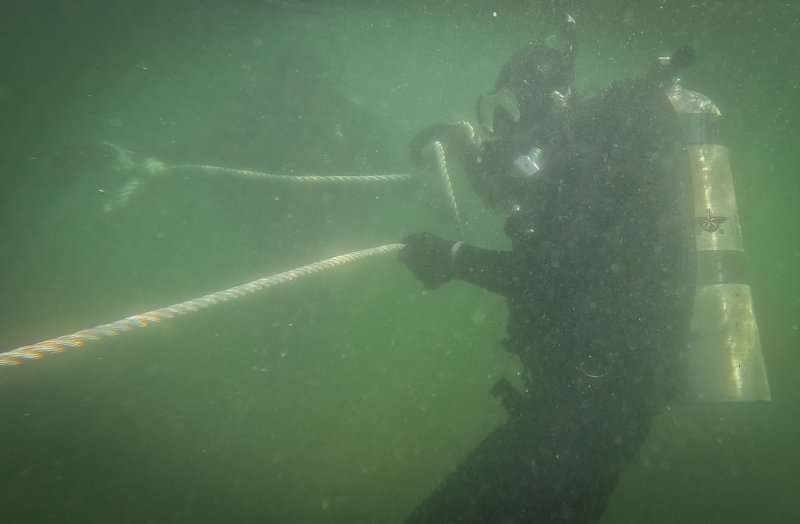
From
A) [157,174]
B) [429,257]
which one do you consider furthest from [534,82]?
[157,174]

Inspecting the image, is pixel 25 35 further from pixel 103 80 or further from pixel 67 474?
pixel 67 474

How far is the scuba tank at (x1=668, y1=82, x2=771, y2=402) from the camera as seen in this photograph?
3.04m

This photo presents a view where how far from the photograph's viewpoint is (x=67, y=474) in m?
3.90

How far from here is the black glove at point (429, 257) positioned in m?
3.61

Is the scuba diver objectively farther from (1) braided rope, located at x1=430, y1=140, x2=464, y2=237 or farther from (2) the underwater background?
(1) braided rope, located at x1=430, y1=140, x2=464, y2=237

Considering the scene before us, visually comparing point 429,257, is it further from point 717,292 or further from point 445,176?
point 717,292

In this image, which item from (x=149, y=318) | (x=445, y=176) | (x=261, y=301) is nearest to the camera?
(x=149, y=318)

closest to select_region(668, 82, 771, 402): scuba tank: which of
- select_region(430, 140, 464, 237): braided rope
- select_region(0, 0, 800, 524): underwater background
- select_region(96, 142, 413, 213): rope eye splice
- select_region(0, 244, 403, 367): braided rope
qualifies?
select_region(0, 0, 800, 524): underwater background

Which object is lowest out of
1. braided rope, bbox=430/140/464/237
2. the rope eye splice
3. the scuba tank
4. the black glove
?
the scuba tank

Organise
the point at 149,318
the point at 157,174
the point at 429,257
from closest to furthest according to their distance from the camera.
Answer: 1. the point at 149,318
2. the point at 429,257
3. the point at 157,174

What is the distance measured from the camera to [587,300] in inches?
105

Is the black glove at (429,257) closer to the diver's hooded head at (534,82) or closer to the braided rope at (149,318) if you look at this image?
the braided rope at (149,318)

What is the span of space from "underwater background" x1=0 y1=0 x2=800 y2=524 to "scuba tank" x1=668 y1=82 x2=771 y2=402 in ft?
1.00

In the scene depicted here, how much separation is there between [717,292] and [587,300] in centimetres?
142
